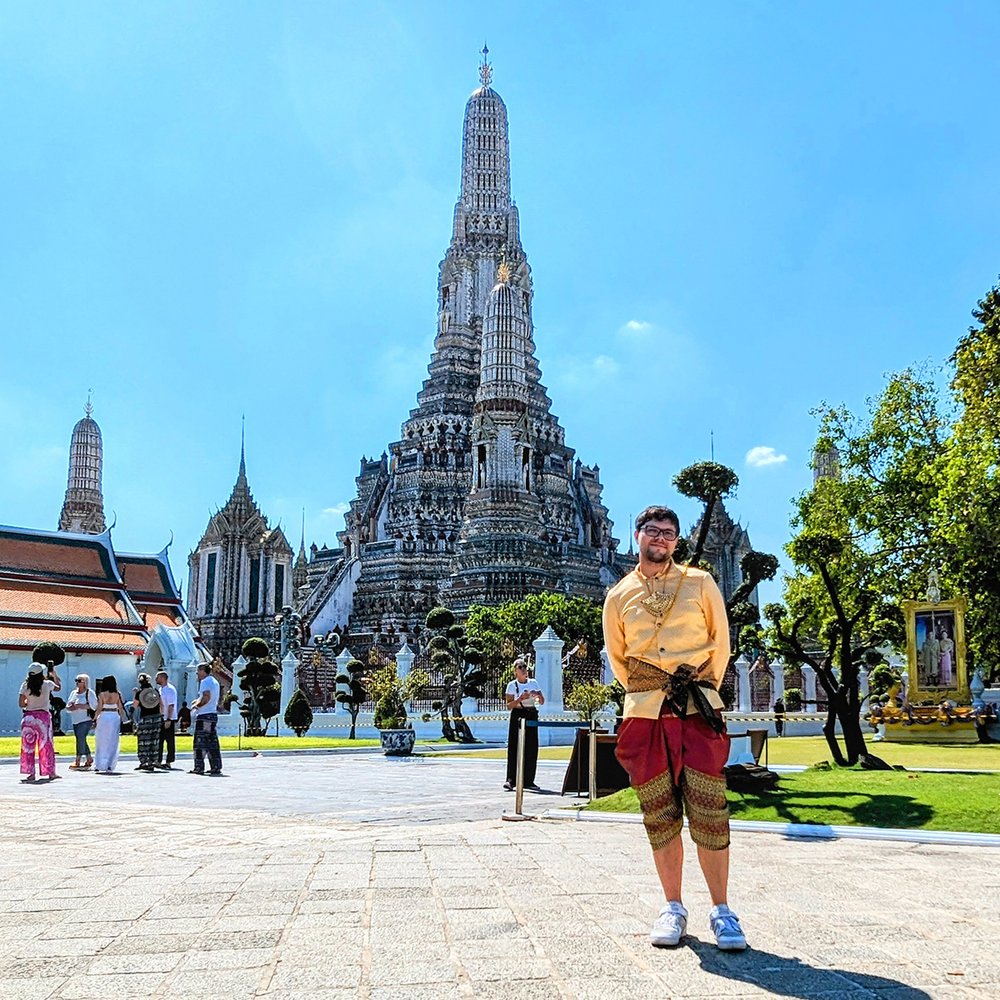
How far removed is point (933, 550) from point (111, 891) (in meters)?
19.9

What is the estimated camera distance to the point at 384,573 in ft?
200

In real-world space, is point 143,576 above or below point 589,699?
above

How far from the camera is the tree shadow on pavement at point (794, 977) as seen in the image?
341cm

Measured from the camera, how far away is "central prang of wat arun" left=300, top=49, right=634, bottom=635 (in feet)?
175

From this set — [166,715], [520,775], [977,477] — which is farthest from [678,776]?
[977,477]

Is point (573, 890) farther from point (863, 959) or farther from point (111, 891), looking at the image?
point (111, 891)

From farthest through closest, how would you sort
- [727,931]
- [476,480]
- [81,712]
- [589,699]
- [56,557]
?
[476,480] → [56,557] → [589,699] → [81,712] → [727,931]

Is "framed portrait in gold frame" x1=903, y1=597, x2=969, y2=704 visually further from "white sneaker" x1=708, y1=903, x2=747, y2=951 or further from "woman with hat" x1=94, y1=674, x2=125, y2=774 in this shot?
"white sneaker" x1=708, y1=903, x2=747, y2=951

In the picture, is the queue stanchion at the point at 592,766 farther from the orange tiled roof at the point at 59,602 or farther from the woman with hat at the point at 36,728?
the orange tiled roof at the point at 59,602

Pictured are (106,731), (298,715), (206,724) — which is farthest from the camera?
(298,715)

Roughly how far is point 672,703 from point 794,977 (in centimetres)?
118

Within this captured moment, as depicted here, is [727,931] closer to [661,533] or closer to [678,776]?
[678,776]

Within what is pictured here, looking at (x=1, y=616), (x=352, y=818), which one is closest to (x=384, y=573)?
(x=1, y=616)

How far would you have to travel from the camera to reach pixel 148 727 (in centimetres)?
1683
